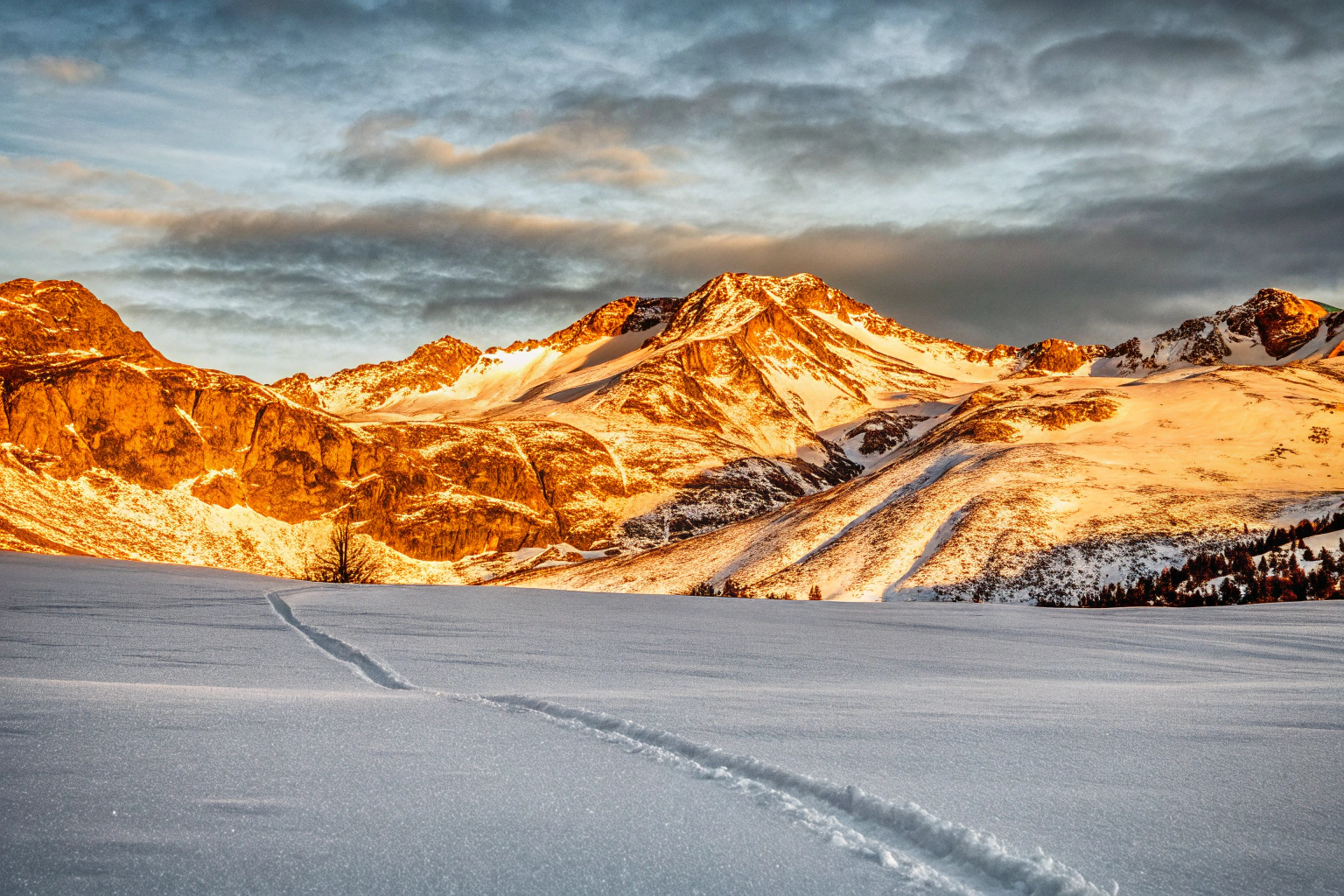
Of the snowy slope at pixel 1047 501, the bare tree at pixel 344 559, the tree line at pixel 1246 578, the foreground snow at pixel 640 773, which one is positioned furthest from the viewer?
the snowy slope at pixel 1047 501

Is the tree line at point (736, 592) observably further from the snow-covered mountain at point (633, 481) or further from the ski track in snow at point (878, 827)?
the ski track in snow at point (878, 827)

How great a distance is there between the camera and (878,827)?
3859 mm

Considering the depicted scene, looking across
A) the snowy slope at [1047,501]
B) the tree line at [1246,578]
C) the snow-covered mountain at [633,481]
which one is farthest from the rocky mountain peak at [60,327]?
the tree line at [1246,578]

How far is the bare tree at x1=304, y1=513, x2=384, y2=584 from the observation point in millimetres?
42719

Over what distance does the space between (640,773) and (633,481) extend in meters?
153

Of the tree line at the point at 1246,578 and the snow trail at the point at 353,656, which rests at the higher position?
the snow trail at the point at 353,656

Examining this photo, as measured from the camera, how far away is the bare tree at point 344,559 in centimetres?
4272

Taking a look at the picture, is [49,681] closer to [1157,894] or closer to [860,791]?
[860,791]

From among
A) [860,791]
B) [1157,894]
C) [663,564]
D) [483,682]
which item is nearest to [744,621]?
[483,682]

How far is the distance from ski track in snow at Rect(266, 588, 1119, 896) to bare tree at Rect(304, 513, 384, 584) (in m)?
37.5

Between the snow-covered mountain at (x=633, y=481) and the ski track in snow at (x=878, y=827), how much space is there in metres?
42.6

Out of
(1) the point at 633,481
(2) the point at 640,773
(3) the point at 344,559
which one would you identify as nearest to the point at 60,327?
(1) the point at 633,481

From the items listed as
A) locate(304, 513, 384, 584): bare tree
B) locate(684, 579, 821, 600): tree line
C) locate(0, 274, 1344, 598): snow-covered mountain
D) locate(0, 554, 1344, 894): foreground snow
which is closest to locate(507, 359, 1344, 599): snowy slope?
locate(0, 274, 1344, 598): snow-covered mountain

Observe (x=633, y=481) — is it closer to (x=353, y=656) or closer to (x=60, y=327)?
(x=60, y=327)
